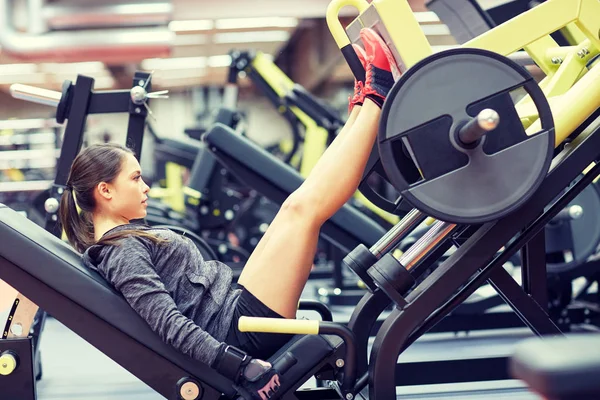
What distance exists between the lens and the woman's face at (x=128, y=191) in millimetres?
1818

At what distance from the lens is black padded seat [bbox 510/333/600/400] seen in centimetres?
54

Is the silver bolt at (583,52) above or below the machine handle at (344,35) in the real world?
below

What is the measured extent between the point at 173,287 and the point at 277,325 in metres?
0.35

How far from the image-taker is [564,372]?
536 millimetres

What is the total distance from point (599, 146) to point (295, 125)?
12.0ft

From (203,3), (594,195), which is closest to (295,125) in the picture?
(594,195)

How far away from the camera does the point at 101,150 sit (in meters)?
1.83

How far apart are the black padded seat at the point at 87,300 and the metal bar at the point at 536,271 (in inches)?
23.7

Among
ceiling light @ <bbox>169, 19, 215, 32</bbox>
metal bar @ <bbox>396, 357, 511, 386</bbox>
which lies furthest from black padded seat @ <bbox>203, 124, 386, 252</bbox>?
ceiling light @ <bbox>169, 19, 215, 32</bbox>

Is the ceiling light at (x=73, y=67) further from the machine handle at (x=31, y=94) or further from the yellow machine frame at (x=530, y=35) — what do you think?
the yellow machine frame at (x=530, y=35)

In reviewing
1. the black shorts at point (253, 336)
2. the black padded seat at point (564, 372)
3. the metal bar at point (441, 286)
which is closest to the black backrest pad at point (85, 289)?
the black shorts at point (253, 336)

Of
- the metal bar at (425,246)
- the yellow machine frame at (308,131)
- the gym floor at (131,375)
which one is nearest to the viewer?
the metal bar at (425,246)

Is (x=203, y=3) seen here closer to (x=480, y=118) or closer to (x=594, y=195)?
(x=594, y=195)

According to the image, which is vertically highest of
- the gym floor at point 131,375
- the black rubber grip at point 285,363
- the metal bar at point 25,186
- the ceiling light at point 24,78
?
the ceiling light at point 24,78
